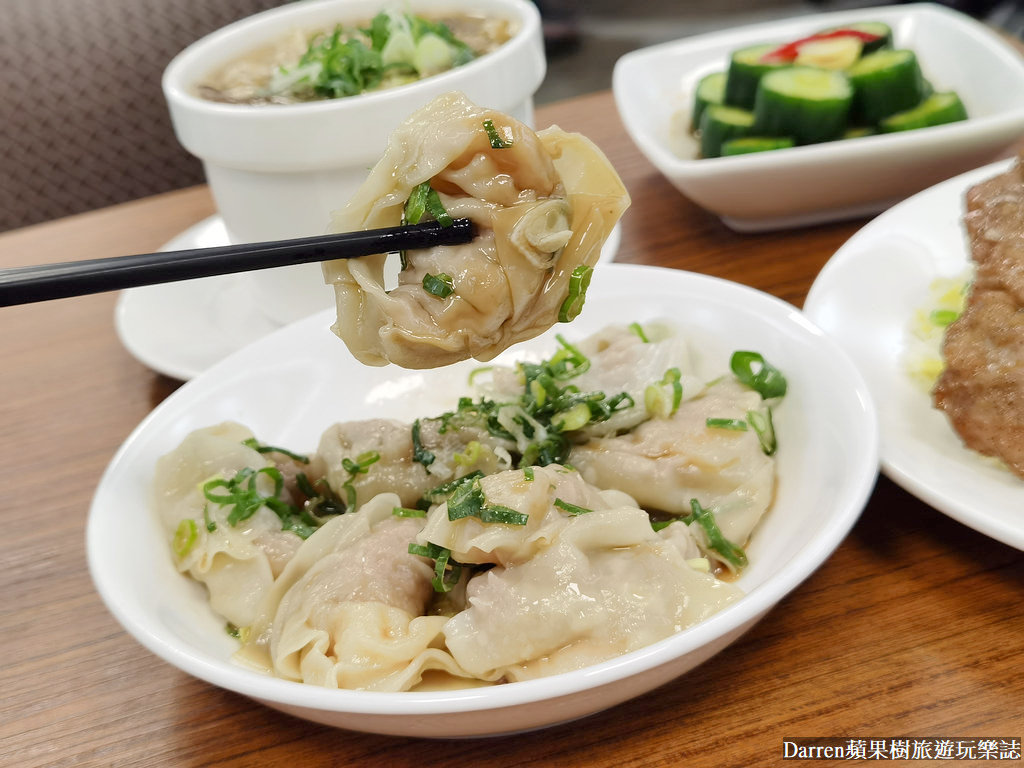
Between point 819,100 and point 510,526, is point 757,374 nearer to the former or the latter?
point 510,526

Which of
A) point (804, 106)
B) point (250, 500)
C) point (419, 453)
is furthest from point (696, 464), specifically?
point (804, 106)

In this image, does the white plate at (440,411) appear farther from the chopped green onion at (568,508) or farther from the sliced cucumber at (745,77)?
the sliced cucumber at (745,77)

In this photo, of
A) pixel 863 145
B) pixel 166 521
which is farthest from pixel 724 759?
pixel 863 145

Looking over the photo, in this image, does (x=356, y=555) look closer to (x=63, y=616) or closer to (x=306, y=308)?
(x=63, y=616)

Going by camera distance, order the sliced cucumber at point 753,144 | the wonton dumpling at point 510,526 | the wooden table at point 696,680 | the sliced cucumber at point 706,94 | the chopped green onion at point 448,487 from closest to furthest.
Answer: the wooden table at point 696,680
the wonton dumpling at point 510,526
the chopped green onion at point 448,487
the sliced cucumber at point 753,144
the sliced cucumber at point 706,94

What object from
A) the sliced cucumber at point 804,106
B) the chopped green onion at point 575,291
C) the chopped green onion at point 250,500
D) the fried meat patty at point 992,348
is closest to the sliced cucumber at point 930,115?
the sliced cucumber at point 804,106
